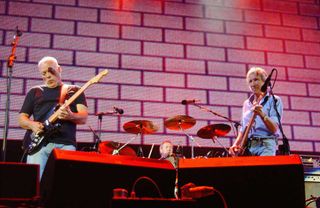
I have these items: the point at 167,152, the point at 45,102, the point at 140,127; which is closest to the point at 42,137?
the point at 45,102

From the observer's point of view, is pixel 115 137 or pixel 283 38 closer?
pixel 115 137

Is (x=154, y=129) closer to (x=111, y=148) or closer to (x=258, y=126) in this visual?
(x=111, y=148)

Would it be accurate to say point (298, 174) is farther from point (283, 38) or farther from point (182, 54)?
point (283, 38)

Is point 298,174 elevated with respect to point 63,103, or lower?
lower

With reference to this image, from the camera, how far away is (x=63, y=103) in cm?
455

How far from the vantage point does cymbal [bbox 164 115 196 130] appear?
21.4 feet

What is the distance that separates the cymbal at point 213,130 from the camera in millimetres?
6344

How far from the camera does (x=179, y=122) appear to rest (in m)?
6.58

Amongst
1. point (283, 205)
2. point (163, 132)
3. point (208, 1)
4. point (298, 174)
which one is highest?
point (208, 1)

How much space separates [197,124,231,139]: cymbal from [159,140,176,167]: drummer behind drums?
55 cm

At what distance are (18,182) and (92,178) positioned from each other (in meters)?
0.48

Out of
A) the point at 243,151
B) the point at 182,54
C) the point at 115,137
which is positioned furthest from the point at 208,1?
the point at 243,151

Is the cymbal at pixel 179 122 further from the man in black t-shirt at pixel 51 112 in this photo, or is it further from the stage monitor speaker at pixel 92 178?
the stage monitor speaker at pixel 92 178

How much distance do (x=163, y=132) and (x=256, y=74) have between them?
94.6 inches
